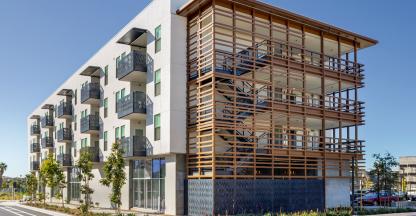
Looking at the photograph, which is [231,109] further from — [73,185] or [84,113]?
[73,185]

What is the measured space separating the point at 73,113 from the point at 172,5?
27.9m

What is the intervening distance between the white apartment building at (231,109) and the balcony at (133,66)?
78mm

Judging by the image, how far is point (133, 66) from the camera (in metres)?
33.1

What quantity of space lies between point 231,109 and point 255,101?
2139mm

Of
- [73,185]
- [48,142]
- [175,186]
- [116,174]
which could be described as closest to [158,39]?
[116,174]

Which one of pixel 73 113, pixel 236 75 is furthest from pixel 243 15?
pixel 73 113

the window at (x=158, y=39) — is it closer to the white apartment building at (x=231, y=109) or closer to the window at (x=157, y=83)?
the white apartment building at (x=231, y=109)

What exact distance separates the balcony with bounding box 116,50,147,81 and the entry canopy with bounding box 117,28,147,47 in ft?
4.67

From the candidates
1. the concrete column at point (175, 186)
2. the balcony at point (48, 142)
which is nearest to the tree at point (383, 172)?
the concrete column at point (175, 186)

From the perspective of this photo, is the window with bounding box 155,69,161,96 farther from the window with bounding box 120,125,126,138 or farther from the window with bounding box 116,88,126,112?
the window with bounding box 120,125,126,138

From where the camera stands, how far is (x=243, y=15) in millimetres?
29703

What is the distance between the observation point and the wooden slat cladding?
2761cm

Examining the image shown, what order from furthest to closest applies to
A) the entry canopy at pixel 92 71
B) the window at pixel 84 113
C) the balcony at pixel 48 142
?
the balcony at pixel 48 142
the window at pixel 84 113
the entry canopy at pixel 92 71

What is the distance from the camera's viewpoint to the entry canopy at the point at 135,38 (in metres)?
33.3
